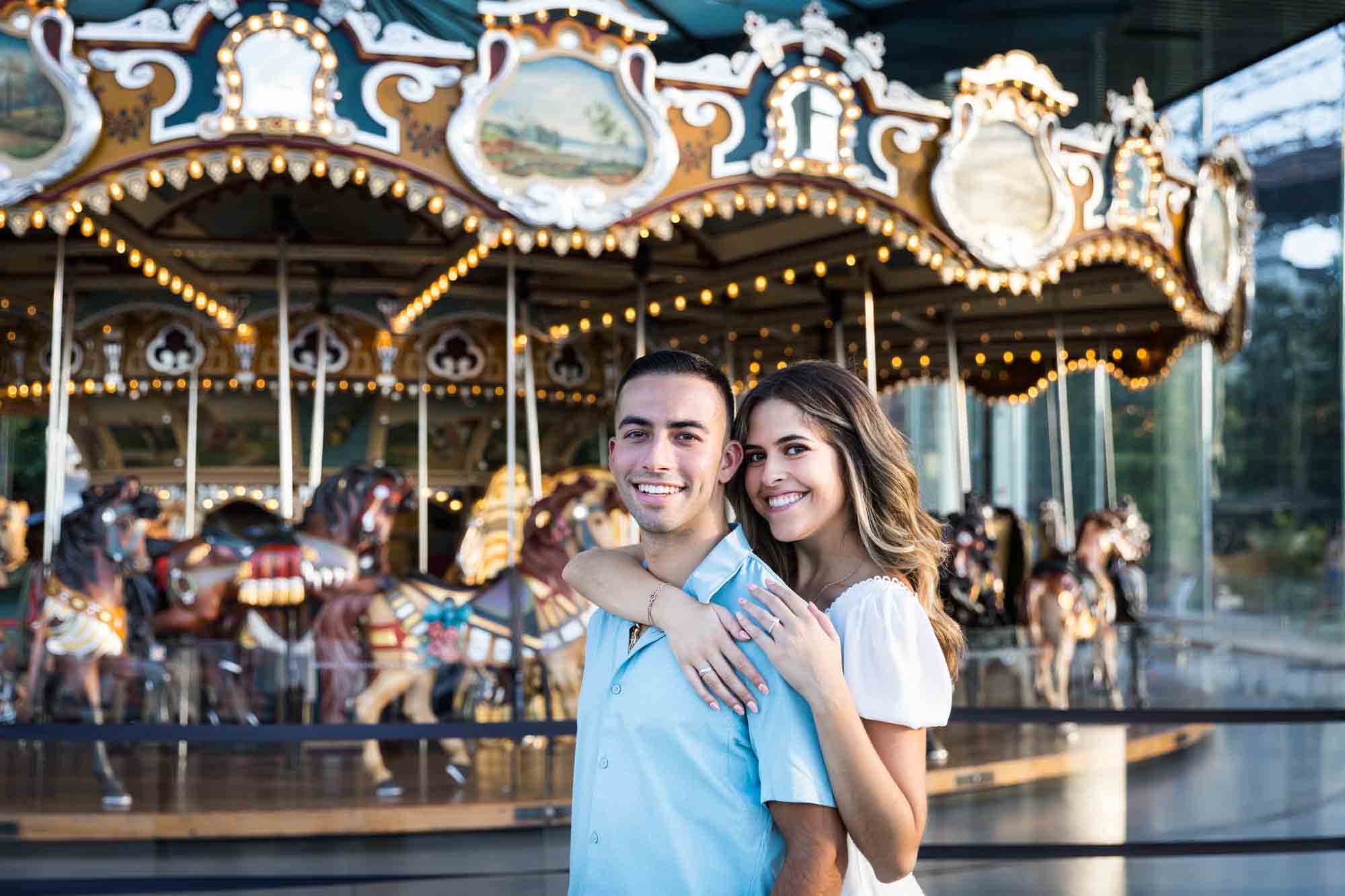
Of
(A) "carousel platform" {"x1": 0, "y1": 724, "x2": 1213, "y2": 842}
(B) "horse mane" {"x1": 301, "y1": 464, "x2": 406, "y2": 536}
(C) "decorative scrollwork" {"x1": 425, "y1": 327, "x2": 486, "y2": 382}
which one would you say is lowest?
(A) "carousel platform" {"x1": 0, "y1": 724, "x2": 1213, "y2": 842}

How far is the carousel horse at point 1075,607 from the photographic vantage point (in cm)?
812

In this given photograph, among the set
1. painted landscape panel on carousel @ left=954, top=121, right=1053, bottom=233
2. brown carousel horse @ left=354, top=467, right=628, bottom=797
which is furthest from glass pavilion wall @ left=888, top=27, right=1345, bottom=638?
brown carousel horse @ left=354, top=467, right=628, bottom=797

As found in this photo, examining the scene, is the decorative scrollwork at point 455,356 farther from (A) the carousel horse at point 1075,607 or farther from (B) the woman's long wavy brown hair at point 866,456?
(B) the woman's long wavy brown hair at point 866,456

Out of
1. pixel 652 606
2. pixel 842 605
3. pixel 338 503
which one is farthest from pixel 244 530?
pixel 842 605

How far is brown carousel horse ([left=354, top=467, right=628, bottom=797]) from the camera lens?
607cm

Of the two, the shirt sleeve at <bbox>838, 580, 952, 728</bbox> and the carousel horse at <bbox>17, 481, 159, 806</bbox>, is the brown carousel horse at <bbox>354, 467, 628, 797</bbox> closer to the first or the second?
the carousel horse at <bbox>17, 481, 159, 806</bbox>

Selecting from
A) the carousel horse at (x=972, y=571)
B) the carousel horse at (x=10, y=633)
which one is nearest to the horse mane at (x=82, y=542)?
the carousel horse at (x=10, y=633)

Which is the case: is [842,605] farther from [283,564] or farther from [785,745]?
[283,564]

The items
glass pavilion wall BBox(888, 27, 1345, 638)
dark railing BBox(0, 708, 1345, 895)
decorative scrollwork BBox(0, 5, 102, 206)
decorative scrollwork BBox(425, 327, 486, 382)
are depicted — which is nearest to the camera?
dark railing BBox(0, 708, 1345, 895)

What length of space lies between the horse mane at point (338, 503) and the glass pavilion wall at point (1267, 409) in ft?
40.6

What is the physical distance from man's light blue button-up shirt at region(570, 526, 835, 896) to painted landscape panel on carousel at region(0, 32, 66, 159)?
5222 millimetres

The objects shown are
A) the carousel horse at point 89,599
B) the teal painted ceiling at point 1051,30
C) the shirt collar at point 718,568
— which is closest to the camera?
the shirt collar at point 718,568

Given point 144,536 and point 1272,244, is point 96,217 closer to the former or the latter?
point 144,536

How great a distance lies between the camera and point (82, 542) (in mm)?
6086
